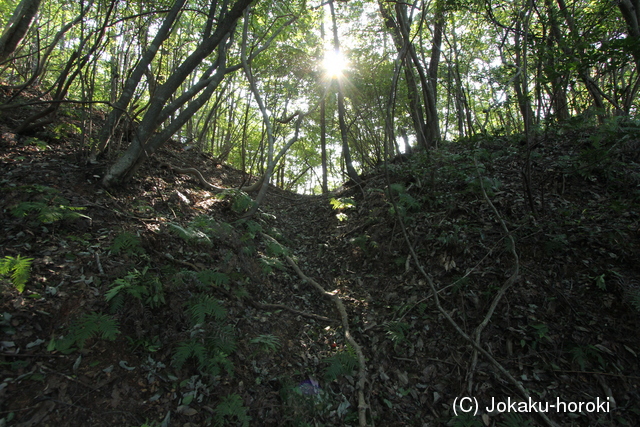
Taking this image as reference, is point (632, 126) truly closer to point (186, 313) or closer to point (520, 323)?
point (520, 323)

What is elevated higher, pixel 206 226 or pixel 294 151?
pixel 294 151

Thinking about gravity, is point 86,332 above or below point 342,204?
below

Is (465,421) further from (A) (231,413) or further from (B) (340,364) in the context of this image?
(A) (231,413)

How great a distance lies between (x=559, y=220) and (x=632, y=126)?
227 cm

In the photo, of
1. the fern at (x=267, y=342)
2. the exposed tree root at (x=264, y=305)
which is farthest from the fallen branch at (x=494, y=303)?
the fern at (x=267, y=342)

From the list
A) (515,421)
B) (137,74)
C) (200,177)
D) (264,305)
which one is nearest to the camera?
(515,421)

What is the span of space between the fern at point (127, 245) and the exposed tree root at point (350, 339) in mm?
2418

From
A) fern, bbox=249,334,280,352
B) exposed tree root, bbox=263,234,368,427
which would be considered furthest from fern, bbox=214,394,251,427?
exposed tree root, bbox=263,234,368,427

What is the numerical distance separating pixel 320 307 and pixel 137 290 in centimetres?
252

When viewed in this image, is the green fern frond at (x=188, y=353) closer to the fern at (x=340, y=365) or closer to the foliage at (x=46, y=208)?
the fern at (x=340, y=365)

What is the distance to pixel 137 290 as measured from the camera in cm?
307

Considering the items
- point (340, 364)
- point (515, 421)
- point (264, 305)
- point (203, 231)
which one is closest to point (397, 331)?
point (340, 364)

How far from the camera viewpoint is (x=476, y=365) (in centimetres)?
329

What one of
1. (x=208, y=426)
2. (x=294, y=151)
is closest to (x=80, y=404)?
(x=208, y=426)
